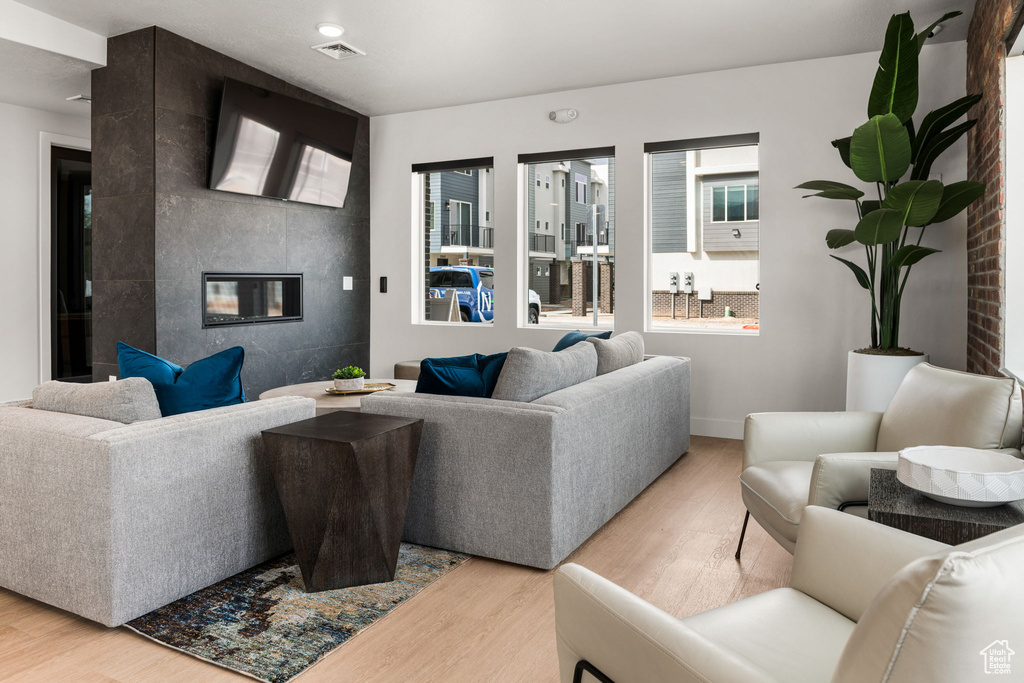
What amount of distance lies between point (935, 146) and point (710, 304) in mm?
1822

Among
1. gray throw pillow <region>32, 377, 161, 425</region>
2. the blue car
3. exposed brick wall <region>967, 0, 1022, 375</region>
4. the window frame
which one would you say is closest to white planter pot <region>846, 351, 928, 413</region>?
exposed brick wall <region>967, 0, 1022, 375</region>

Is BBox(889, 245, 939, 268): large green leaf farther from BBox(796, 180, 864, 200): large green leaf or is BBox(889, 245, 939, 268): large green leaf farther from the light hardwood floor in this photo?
the light hardwood floor

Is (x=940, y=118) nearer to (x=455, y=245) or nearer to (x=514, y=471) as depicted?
(x=514, y=471)

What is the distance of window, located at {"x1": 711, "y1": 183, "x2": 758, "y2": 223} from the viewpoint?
5059mm

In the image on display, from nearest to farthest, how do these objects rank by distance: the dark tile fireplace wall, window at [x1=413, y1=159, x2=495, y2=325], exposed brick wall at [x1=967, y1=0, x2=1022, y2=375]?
exposed brick wall at [x1=967, y1=0, x2=1022, y2=375] → the dark tile fireplace wall → window at [x1=413, y1=159, x2=495, y2=325]

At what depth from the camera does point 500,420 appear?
8.71 feet

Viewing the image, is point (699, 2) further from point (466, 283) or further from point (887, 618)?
point (887, 618)

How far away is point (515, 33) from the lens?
170 inches

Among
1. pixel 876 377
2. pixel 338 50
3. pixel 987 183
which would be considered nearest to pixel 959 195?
pixel 987 183

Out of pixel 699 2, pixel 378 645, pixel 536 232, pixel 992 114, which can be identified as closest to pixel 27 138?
pixel 536 232

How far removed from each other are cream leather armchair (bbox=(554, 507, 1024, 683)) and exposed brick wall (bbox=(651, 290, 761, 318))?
3.69 meters

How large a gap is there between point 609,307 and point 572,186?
1024mm

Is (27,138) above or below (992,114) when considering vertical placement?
above

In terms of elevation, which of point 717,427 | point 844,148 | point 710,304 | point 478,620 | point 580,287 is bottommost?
point 478,620
